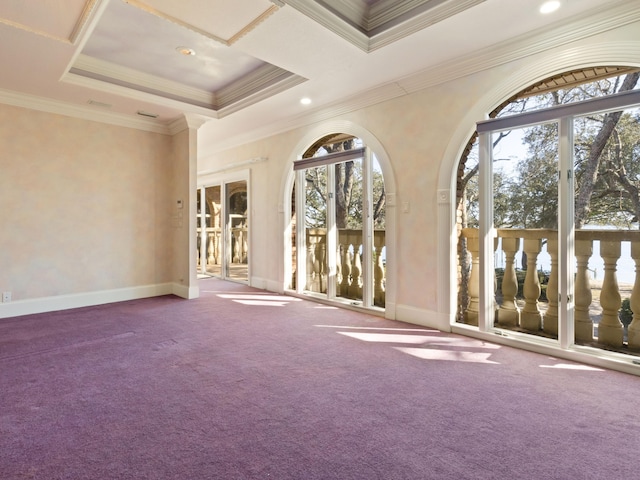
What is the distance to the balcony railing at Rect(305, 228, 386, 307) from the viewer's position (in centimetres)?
454

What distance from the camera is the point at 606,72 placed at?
288 centimetres

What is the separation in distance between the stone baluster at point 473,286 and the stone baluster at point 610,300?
3.24ft

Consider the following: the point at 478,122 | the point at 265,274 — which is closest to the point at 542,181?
the point at 478,122

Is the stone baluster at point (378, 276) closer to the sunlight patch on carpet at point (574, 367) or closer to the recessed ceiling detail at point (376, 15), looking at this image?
the sunlight patch on carpet at point (574, 367)

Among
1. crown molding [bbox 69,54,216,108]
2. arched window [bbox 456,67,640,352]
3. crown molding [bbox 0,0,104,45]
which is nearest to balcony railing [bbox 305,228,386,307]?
arched window [bbox 456,67,640,352]

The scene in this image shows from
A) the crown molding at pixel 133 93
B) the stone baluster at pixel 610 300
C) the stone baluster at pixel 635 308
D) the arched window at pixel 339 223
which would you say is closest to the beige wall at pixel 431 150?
the arched window at pixel 339 223

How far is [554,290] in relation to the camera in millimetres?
3197

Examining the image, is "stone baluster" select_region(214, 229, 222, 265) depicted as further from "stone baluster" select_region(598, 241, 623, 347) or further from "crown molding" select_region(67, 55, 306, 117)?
"stone baluster" select_region(598, 241, 623, 347)

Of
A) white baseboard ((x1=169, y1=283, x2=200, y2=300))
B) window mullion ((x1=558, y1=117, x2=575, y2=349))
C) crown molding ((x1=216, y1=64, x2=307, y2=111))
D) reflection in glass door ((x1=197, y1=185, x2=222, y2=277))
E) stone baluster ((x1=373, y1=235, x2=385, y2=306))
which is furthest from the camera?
reflection in glass door ((x1=197, y1=185, x2=222, y2=277))

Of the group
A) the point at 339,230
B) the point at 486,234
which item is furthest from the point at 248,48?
the point at 486,234

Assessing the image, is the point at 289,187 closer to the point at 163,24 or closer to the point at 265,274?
the point at 265,274

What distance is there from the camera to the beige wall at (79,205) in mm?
4320

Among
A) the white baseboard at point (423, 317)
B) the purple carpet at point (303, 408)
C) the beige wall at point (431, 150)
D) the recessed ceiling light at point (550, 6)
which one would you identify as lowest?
the purple carpet at point (303, 408)

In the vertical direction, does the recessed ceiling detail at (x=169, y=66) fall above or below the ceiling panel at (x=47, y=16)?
above
